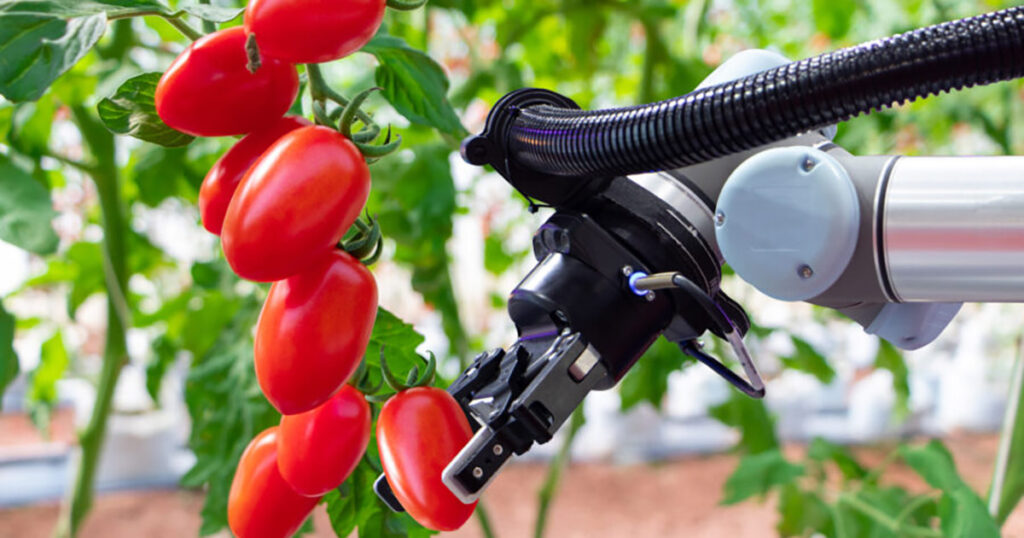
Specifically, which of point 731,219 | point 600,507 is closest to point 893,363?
point 600,507

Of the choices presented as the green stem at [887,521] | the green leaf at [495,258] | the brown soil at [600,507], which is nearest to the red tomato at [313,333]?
the green stem at [887,521]

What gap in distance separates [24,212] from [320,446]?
257mm

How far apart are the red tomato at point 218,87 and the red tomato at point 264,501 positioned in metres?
0.12

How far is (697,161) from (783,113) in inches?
1.3

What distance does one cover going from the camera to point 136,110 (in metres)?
0.30

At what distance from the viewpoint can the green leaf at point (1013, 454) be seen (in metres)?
0.66

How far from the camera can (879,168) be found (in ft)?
0.85

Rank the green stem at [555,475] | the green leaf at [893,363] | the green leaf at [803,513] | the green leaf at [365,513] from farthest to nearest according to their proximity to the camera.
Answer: the green leaf at [893,363] → the green stem at [555,475] → the green leaf at [803,513] → the green leaf at [365,513]

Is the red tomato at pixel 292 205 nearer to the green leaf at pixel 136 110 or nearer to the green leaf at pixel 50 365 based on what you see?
the green leaf at pixel 136 110

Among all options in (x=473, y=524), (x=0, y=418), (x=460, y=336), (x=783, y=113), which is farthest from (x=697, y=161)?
(x=0, y=418)

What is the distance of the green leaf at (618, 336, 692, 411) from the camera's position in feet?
3.29

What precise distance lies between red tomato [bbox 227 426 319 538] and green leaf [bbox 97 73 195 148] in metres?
0.12

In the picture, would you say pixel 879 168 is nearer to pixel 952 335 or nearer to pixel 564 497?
pixel 564 497

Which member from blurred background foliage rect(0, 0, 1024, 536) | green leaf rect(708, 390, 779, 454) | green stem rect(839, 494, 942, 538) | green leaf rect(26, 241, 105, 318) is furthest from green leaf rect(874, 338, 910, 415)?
green leaf rect(26, 241, 105, 318)
